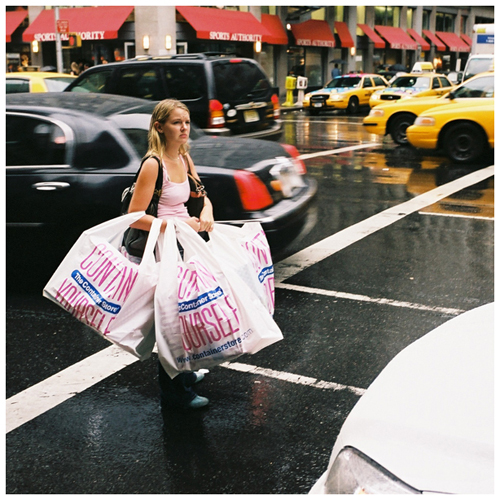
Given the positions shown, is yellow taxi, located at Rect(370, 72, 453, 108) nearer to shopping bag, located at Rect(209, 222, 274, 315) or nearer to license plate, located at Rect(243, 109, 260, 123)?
license plate, located at Rect(243, 109, 260, 123)

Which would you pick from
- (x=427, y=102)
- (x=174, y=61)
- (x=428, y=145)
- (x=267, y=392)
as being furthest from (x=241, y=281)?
(x=427, y=102)

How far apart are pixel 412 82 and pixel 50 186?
2061 centimetres

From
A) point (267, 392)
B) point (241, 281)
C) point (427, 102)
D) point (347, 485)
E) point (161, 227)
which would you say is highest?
point (427, 102)

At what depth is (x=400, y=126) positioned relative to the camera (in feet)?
51.9

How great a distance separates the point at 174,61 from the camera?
36.1 ft

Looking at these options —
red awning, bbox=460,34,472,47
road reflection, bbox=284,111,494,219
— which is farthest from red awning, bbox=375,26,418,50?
road reflection, bbox=284,111,494,219

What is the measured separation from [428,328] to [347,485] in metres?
3.34

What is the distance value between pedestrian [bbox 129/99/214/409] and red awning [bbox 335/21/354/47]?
39830 millimetres

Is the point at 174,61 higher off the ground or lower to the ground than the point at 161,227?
higher

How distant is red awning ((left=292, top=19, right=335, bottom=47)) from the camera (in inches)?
1467

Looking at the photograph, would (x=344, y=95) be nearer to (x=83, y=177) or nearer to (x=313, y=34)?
(x=313, y=34)

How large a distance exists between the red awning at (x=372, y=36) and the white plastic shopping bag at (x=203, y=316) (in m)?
43.4

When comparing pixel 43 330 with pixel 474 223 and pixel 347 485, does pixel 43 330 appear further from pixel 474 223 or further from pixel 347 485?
pixel 474 223

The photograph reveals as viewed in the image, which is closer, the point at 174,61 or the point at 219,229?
the point at 219,229
